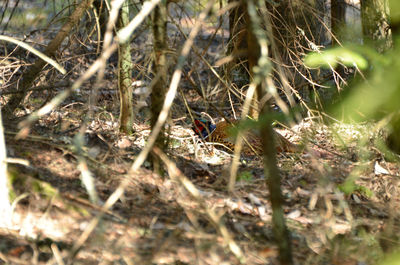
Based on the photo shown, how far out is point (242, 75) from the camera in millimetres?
7297

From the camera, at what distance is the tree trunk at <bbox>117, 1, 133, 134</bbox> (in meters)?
4.64

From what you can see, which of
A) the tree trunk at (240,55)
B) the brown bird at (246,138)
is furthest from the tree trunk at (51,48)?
the brown bird at (246,138)

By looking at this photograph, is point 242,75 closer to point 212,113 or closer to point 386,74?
point 212,113

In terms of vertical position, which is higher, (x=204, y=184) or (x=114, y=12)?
(x=114, y=12)

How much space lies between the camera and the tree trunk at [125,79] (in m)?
4.64

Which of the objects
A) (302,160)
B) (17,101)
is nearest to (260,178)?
(302,160)

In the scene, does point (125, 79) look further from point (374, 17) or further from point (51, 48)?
point (374, 17)

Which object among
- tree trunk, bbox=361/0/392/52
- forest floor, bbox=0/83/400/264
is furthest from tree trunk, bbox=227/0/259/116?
tree trunk, bbox=361/0/392/52

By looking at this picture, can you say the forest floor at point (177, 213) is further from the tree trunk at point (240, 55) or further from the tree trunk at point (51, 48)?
the tree trunk at point (240, 55)

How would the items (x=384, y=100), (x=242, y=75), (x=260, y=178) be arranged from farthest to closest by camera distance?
(x=242, y=75)
(x=260, y=178)
(x=384, y=100)

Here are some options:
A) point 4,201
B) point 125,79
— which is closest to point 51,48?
point 125,79

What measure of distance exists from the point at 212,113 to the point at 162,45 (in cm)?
466

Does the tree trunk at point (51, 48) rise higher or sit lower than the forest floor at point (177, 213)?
higher

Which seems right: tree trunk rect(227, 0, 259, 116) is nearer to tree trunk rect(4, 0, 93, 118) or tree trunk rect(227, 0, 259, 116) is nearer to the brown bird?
the brown bird
